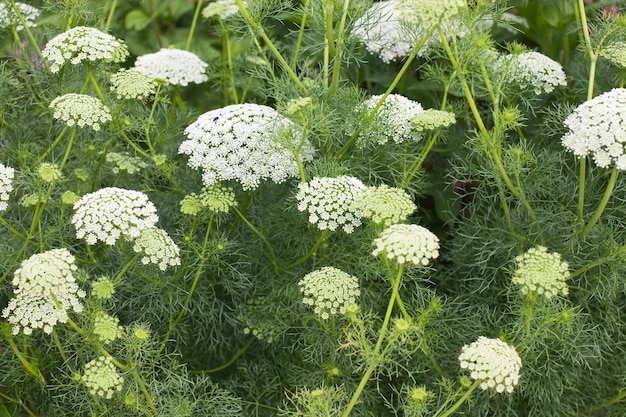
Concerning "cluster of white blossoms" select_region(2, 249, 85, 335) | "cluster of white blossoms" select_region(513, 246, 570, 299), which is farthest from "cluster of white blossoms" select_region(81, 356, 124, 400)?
"cluster of white blossoms" select_region(513, 246, 570, 299)

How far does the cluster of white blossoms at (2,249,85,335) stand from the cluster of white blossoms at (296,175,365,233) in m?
0.92

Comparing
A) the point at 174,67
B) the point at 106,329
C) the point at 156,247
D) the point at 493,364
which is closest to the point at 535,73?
the point at 493,364

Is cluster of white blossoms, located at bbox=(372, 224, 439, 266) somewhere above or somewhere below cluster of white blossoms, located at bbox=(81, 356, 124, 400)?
above

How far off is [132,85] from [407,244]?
1.57 metres

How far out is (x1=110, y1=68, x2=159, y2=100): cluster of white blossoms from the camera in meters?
3.27

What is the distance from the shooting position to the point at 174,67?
398 cm

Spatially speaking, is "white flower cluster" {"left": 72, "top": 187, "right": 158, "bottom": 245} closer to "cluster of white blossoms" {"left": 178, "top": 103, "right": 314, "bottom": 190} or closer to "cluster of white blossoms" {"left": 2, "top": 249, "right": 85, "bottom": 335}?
"cluster of white blossoms" {"left": 2, "top": 249, "right": 85, "bottom": 335}

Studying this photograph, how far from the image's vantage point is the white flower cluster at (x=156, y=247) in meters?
2.87

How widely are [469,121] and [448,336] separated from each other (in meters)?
1.30

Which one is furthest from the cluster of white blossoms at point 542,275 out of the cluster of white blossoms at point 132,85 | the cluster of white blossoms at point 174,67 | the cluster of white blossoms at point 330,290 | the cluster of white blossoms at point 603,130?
the cluster of white blossoms at point 174,67

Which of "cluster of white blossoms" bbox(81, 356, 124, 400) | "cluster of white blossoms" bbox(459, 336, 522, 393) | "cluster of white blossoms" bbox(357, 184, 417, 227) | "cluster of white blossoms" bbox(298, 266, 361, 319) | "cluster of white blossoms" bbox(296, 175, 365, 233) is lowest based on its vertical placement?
"cluster of white blossoms" bbox(81, 356, 124, 400)

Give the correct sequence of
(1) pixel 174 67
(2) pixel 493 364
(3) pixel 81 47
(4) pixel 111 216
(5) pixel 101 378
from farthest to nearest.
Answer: (1) pixel 174 67
(3) pixel 81 47
(4) pixel 111 216
(5) pixel 101 378
(2) pixel 493 364

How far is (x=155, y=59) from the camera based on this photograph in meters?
4.02

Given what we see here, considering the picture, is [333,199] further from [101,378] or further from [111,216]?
[101,378]
